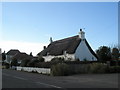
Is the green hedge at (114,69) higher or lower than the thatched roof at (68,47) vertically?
lower

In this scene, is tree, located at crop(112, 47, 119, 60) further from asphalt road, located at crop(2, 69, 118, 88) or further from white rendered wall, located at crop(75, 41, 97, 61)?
asphalt road, located at crop(2, 69, 118, 88)

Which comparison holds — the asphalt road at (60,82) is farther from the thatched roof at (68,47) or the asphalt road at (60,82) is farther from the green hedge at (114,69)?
the thatched roof at (68,47)

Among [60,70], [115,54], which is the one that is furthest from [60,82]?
[115,54]

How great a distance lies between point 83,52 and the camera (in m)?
48.2

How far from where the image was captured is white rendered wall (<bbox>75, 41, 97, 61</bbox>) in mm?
46969

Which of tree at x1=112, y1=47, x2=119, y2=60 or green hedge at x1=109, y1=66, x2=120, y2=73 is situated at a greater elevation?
tree at x1=112, y1=47, x2=119, y2=60

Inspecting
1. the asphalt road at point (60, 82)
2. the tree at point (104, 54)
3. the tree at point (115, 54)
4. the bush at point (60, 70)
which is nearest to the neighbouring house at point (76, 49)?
the tree at point (104, 54)

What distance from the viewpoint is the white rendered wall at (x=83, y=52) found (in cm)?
4697

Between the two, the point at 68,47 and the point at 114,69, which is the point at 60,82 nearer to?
the point at 114,69

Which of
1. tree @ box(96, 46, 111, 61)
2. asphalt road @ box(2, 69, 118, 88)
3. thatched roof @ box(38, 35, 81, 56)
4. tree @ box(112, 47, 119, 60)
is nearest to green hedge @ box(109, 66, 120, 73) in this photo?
asphalt road @ box(2, 69, 118, 88)

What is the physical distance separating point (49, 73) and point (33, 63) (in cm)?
1175

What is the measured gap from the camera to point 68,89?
13305 mm

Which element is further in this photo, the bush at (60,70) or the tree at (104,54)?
the tree at (104,54)

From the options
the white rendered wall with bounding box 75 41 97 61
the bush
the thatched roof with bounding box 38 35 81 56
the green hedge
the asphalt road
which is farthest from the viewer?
the thatched roof with bounding box 38 35 81 56
